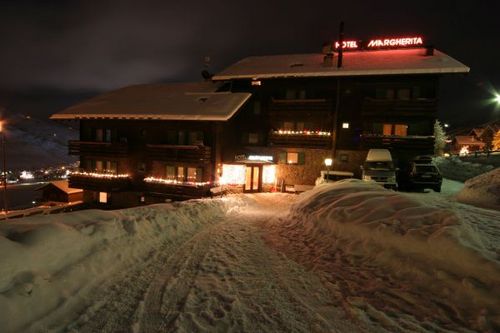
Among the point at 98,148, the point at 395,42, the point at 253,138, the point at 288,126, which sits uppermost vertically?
the point at 395,42

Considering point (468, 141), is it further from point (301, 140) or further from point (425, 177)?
point (301, 140)

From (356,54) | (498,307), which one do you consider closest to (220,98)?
(356,54)

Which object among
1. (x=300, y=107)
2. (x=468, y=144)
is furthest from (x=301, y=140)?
(x=468, y=144)

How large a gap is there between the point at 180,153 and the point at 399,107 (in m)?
19.2

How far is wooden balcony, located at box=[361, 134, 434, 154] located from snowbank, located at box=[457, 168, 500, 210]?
7611mm

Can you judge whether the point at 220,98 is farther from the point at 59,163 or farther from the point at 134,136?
the point at 59,163

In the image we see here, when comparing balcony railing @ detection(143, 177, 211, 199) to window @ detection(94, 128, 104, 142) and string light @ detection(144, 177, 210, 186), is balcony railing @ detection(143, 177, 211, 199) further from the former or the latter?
window @ detection(94, 128, 104, 142)

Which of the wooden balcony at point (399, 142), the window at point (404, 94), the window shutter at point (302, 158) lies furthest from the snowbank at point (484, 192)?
the window shutter at point (302, 158)

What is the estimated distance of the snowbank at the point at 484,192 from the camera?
41.9 feet

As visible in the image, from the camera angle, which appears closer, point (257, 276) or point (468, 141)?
point (257, 276)

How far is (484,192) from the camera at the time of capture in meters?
13.4

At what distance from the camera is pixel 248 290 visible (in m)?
5.48

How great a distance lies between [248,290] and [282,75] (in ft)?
73.2

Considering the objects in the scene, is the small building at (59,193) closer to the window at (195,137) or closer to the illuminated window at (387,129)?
the window at (195,137)
